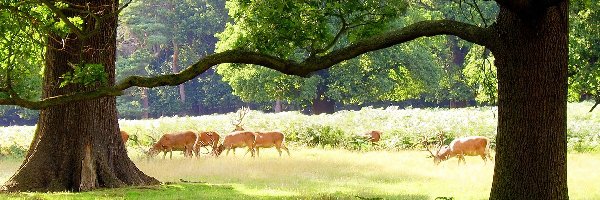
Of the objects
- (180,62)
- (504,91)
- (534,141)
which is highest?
(180,62)

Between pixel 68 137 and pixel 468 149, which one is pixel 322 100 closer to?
pixel 468 149

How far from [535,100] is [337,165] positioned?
34.0ft

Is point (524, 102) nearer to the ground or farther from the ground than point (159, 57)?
nearer to the ground

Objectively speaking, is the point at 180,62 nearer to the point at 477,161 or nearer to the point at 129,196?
the point at 477,161

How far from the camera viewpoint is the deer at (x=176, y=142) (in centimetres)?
2166

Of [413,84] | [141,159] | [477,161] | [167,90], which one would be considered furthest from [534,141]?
[167,90]

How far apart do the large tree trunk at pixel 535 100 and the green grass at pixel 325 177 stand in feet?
11.9

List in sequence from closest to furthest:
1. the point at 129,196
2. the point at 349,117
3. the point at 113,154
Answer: the point at 129,196 → the point at 113,154 → the point at 349,117

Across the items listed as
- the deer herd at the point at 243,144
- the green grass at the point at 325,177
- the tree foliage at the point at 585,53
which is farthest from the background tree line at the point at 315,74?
the green grass at the point at 325,177

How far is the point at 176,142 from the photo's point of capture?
21703 millimetres

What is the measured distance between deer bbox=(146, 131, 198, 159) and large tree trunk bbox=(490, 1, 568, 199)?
13.7 meters

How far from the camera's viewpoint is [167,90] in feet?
206

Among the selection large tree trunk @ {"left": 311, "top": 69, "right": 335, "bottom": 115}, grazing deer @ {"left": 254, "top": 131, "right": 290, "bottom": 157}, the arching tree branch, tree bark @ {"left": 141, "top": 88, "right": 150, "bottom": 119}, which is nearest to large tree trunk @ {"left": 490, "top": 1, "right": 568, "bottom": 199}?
the arching tree branch

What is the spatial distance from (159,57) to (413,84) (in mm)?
28700
